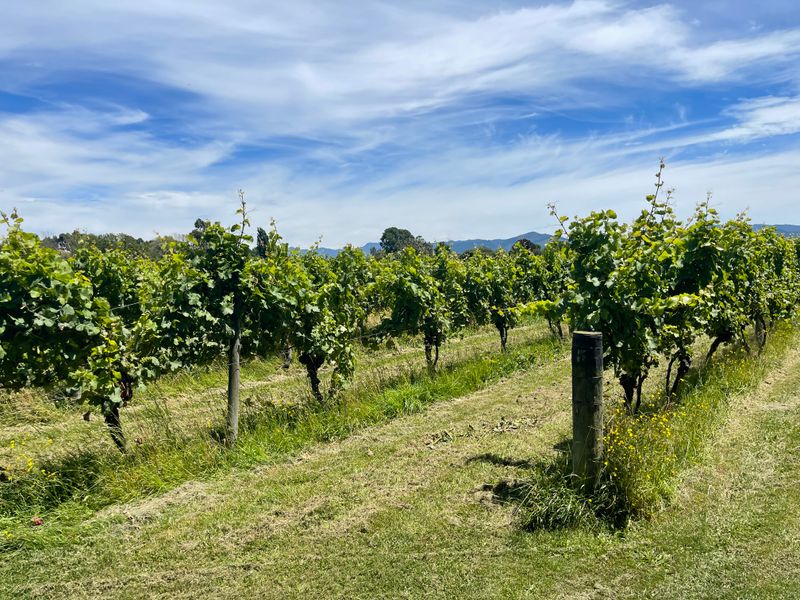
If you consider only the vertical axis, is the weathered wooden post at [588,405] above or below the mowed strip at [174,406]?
above

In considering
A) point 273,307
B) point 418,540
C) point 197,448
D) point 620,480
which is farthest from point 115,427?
point 620,480

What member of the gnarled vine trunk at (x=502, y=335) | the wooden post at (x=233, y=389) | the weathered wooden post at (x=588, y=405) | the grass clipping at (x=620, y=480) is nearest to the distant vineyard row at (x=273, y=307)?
the wooden post at (x=233, y=389)

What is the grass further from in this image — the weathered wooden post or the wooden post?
the weathered wooden post

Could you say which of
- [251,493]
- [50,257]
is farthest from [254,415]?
[50,257]

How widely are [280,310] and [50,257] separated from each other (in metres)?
2.98

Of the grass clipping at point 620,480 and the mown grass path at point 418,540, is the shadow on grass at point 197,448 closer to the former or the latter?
the mown grass path at point 418,540

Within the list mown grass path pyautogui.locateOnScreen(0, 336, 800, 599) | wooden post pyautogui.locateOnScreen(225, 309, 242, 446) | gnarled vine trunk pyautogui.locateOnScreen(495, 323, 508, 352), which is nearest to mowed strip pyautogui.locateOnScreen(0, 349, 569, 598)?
mown grass path pyautogui.locateOnScreen(0, 336, 800, 599)

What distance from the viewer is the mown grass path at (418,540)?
3.94m

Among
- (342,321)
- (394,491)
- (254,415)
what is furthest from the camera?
(342,321)

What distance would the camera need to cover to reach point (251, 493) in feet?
18.4

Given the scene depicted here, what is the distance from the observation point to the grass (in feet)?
17.9

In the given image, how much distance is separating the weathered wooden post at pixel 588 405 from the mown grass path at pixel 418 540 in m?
0.59

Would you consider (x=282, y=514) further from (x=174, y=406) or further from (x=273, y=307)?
(x=174, y=406)

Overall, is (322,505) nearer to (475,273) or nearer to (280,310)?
(280,310)
